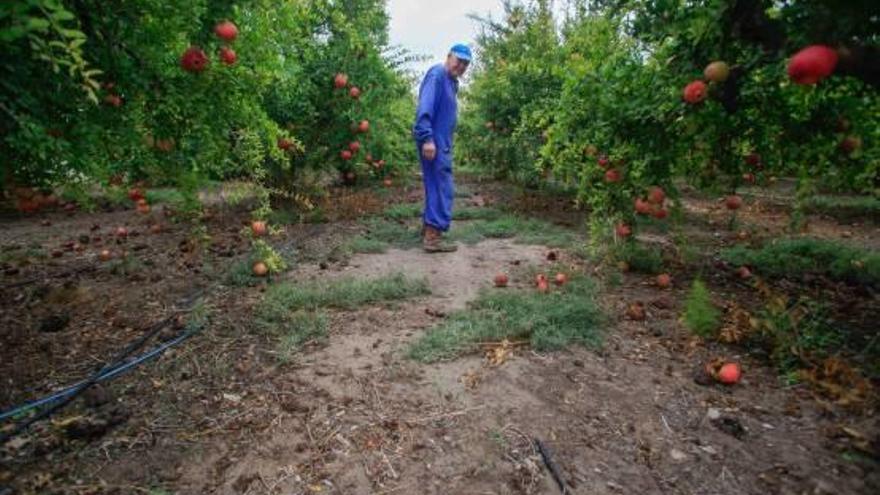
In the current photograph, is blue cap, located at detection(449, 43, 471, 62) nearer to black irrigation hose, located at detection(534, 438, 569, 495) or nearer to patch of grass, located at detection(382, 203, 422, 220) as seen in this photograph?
patch of grass, located at detection(382, 203, 422, 220)

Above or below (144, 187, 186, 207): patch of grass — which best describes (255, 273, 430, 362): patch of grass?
below

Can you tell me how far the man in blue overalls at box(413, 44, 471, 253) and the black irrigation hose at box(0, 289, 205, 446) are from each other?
284 cm

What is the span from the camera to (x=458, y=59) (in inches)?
227

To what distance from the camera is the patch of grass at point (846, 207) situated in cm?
751

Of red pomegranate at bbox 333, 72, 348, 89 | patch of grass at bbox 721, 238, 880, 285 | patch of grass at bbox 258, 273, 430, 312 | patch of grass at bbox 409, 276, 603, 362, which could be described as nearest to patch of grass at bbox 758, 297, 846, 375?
patch of grass at bbox 409, 276, 603, 362

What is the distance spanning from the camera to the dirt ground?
2.23m

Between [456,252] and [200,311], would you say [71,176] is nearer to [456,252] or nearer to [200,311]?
[200,311]

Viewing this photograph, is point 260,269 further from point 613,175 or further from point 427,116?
point 613,175

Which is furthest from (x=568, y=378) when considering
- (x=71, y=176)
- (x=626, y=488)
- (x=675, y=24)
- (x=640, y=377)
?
(x=71, y=176)

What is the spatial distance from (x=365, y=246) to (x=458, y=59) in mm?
2285

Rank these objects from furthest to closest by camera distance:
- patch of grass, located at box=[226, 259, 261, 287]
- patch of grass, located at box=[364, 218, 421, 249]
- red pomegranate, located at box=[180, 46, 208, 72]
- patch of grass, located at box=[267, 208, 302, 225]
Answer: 1. patch of grass, located at box=[267, 208, 302, 225]
2. patch of grass, located at box=[364, 218, 421, 249]
3. patch of grass, located at box=[226, 259, 261, 287]
4. red pomegranate, located at box=[180, 46, 208, 72]

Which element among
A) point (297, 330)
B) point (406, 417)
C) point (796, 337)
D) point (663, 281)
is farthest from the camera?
point (663, 281)

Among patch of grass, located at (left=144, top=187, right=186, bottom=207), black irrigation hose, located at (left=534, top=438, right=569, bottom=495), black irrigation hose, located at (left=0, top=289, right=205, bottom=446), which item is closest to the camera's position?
black irrigation hose, located at (left=534, top=438, right=569, bottom=495)

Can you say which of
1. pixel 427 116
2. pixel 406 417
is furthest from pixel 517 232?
pixel 406 417
